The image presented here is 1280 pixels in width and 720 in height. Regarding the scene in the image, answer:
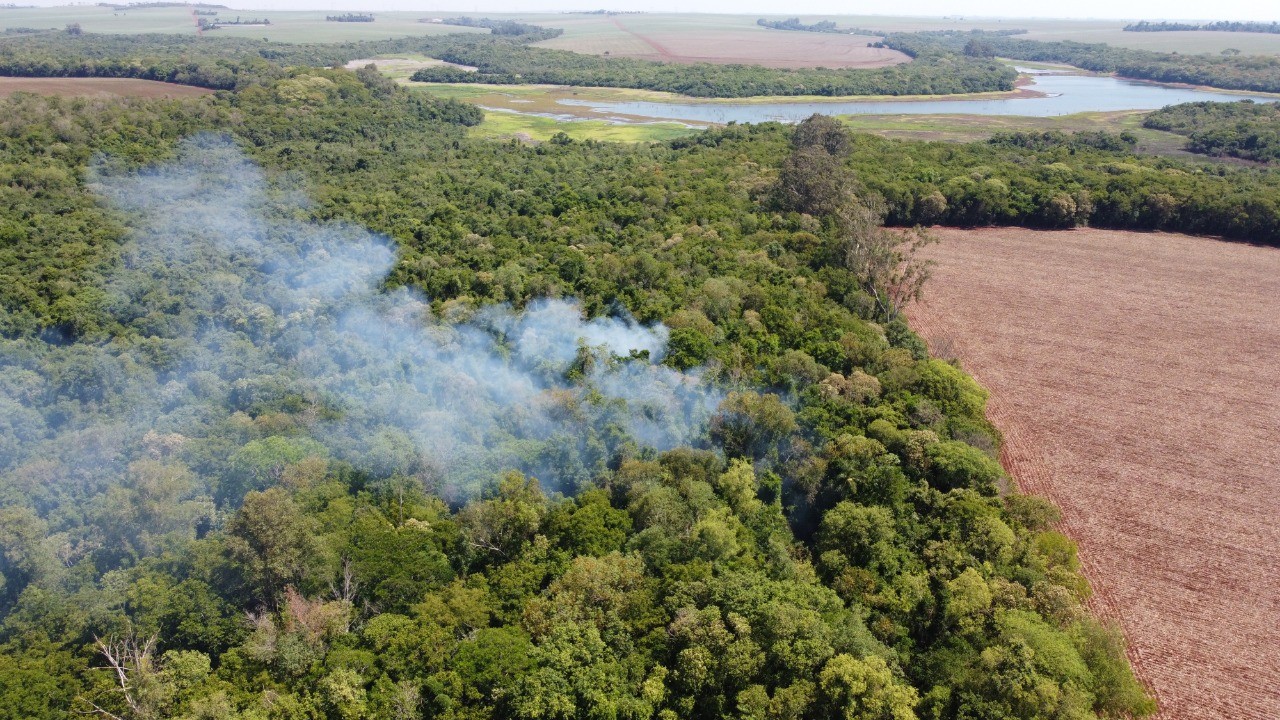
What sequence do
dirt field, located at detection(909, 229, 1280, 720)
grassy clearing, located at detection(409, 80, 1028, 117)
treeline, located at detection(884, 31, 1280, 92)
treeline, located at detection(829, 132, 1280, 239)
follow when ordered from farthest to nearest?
treeline, located at detection(884, 31, 1280, 92), grassy clearing, located at detection(409, 80, 1028, 117), treeline, located at detection(829, 132, 1280, 239), dirt field, located at detection(909, 229, 1280, 720)

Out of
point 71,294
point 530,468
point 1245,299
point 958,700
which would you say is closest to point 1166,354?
point 1245,299

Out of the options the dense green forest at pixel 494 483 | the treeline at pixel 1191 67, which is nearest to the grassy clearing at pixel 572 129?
the dense green forest at pixel 494 483

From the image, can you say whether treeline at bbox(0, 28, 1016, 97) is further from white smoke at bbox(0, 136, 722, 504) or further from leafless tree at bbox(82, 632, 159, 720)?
leafless tree at bbox(82, 632, 159, 720)

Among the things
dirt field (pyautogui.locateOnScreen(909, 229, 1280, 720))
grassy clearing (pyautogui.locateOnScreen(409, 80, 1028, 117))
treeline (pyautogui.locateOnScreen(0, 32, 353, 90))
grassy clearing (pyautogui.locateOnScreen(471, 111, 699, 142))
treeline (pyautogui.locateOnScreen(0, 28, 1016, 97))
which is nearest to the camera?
dirt field (pyautogui.locateOnScreen(909, 229, 1280, 720))

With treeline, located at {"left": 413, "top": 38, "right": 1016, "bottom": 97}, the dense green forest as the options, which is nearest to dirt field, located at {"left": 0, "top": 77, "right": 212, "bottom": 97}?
the dense green forest

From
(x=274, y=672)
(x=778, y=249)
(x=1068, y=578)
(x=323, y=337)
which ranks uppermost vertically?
(x=778, y=249)

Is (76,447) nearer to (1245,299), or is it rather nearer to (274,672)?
(274,672)

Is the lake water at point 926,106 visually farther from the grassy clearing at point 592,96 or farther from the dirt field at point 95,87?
the dirt field at point 95,87
